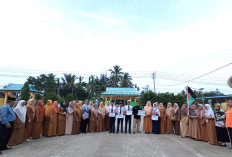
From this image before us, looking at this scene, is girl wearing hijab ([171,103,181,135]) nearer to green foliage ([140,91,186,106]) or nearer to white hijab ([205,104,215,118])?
white hijab ([205,104,215,118])

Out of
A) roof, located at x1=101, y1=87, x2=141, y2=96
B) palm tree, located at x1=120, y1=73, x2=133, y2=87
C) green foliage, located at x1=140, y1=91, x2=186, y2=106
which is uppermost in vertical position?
palm tree, located at x1=120, y1=73, x2=133, y2=87

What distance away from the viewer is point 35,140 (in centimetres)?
662

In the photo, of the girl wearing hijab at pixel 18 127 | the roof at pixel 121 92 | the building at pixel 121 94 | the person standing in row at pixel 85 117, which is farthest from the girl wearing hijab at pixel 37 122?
the roof at pixel 121 92

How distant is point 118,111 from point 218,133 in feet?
13.9

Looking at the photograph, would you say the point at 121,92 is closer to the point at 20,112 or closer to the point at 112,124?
the point at 112,124

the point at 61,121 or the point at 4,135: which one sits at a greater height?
the point at 61,121

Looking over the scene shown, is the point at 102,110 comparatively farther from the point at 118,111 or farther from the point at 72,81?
the point at 72,81

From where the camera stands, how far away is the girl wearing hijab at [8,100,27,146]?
5.78 m

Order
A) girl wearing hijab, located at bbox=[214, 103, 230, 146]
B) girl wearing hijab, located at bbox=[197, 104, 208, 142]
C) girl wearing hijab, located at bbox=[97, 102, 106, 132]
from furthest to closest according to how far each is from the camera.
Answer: girl wearing hijab, located at bbox=[97, 102, 106, 132], girl wearing hijab, located at bbox=[197, 104, 208, 142], girl wearing hijab, located at bbox=[214, 103, 230, 146]

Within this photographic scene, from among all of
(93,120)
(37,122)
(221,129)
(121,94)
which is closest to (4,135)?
(37,122)

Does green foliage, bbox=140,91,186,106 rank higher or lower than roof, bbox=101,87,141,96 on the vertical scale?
lower

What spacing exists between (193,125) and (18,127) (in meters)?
6.77

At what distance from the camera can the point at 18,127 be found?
5.82m

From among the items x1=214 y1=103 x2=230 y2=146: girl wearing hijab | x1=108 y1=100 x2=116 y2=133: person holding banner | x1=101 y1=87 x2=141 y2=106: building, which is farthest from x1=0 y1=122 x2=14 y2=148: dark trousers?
x1=101 y1=87 x2=141 y2=106: building
